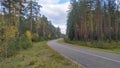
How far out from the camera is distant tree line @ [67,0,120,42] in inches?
2815

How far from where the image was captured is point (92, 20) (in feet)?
258

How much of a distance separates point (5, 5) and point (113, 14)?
51594mm

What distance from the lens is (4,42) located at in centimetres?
2016

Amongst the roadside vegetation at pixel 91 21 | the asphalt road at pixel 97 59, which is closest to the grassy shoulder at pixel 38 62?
the asphalt road at pixel 97 59

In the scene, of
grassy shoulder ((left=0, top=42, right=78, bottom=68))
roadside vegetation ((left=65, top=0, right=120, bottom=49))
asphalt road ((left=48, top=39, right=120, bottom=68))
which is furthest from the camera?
roadside vegetation ((left=65, top=0, right=120, bottom=49))

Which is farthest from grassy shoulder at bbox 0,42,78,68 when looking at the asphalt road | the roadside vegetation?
the roadside vegetation

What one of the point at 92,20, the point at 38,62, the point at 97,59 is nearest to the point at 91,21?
the point at 92,20

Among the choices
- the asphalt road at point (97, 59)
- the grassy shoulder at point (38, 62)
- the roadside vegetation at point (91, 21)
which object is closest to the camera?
the asphalt road at point (97, 59)

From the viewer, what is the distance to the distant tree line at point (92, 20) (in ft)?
235

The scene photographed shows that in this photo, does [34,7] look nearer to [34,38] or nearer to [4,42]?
[34,38]

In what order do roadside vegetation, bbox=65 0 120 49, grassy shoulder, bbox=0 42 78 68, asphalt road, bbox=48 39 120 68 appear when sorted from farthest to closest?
roadside vegetation, bbox=65 0 120 49
grassy shoulder, bbox=0 42 78 68
asphalt road, bbox=48 39 120 68

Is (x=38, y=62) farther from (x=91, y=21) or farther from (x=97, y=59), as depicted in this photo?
(x=91, y=21)

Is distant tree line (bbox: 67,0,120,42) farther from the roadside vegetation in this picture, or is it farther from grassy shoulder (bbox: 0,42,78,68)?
grassy shoulder (bbox: 0,42,78,68)

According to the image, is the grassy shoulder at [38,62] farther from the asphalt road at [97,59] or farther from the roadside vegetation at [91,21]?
the roadside vegetation at [91,21]
